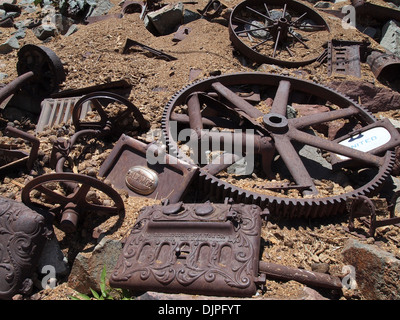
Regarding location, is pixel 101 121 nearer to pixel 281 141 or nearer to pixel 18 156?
pixel 18 156

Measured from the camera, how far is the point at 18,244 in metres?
3.05

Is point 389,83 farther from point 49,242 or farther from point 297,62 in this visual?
point 49,242

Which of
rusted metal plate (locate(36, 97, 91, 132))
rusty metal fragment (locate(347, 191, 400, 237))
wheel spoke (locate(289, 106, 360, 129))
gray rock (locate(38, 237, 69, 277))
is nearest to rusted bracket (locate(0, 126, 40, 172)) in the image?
rusted metal plate (locate(36, 97, 91, 132))

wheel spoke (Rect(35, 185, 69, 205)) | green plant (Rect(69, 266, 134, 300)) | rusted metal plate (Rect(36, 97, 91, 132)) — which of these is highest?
wheel spoke (Rect(35, 185, 69, 205))

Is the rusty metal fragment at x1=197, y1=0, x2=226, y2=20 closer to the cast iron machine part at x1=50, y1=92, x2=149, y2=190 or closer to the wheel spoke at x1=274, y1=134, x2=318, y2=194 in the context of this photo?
the cast iron machine part at x1=50, y1=92, x2=149, y2=190

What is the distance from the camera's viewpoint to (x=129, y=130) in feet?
15.0

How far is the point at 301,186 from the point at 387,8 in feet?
16.0

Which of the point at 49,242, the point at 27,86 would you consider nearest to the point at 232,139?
the point at 49,242

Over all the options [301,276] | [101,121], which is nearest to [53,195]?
[101,121]

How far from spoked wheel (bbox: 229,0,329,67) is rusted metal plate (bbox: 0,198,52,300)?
3918mm

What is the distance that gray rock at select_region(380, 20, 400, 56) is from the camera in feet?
20.5

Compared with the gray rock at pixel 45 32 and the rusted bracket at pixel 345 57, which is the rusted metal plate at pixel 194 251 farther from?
the gray rock at pixel 45 32
